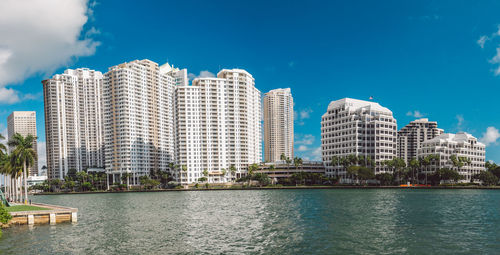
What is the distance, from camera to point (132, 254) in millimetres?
36031

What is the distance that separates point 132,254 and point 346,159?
173 meters

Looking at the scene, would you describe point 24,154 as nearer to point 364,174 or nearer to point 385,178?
point 364,174

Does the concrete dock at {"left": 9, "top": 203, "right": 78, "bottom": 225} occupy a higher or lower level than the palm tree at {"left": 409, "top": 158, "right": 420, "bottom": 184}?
higher

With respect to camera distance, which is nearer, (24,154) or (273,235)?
(273,235)

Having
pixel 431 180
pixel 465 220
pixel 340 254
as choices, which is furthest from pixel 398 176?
pixel 340 254

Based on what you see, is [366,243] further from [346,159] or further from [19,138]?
[346,159]

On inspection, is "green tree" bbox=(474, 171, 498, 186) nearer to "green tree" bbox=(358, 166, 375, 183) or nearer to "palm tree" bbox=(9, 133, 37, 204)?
"green tree" bbox=(358, 166, 375, 183)

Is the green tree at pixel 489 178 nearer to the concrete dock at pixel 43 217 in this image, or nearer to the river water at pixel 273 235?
the river water at pixel 273 235

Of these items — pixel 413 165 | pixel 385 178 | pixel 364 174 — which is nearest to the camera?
pixel 364 174

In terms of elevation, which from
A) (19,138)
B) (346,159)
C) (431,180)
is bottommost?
(431,180)

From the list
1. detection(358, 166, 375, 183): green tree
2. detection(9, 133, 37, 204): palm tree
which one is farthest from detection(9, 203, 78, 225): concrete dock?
detection(358, 166, 375, 183): green tree

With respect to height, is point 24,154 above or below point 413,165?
above

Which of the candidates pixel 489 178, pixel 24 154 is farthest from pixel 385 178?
pixel 24 154

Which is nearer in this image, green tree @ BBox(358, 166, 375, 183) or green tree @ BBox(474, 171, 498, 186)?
green tree @ BBox(474, 171, 498, 186)
